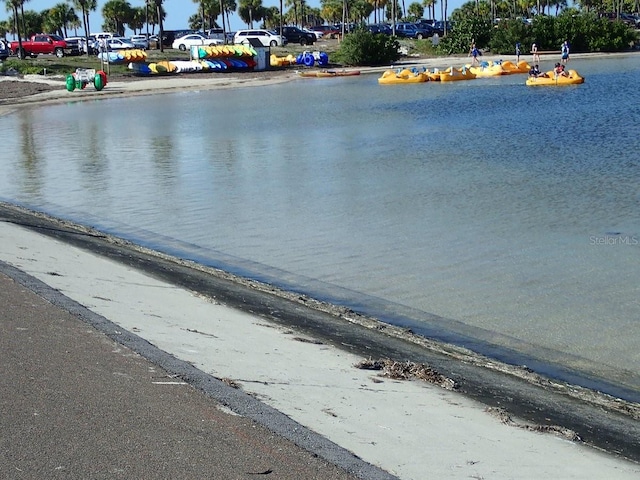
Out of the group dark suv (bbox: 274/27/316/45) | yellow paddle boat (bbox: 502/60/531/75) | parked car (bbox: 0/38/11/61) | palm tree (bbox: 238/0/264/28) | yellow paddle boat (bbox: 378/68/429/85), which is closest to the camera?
yellow paddle boat (bbox: 378/68/429/85)

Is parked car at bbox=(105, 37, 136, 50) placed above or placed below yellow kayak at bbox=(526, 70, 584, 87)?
above

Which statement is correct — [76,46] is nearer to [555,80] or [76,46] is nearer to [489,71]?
[489,71]

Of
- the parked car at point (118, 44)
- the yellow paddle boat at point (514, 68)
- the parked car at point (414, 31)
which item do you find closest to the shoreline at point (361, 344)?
the yellow paddle boat at point (514, 68)

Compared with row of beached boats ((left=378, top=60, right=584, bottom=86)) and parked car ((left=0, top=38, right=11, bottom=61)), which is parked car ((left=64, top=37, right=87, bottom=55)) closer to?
parked car ((left=0, top=38, right=11, bottom=61))

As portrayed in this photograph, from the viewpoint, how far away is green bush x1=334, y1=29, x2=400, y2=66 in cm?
7581

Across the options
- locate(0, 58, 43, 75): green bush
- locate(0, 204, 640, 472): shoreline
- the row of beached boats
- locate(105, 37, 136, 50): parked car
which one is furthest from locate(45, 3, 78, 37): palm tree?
locate(0, 204, 640, 472): shoreline

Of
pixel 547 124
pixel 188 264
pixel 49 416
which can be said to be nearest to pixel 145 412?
pixel 49 416

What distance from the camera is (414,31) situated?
101 m

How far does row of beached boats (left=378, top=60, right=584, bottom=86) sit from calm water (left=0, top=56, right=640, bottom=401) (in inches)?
397

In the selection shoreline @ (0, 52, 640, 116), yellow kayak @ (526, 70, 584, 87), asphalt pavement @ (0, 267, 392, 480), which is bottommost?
yellow kayak @ (526, 70, 584, 87)

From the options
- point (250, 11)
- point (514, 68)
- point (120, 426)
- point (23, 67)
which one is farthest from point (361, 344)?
point (250, 11)

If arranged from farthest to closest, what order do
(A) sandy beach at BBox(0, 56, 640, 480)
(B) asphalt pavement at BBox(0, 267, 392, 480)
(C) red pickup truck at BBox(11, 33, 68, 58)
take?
(C) red pickup truck at BBox(11, 33, 68, 58) → (A) sandy beach at BBox(0, 56, 640, 480) → (B) asphalt pavement at BBox(0, 267, 392, 480)

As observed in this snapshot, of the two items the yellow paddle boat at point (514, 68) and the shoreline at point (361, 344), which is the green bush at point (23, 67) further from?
the shoreline at point (361, 344)

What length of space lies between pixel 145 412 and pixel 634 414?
13.3ft
